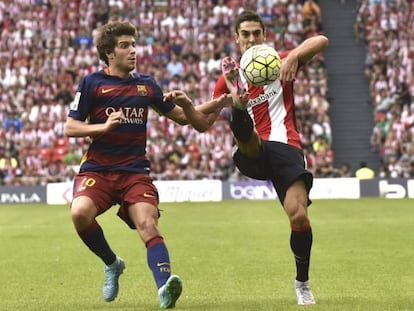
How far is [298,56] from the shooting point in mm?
8820

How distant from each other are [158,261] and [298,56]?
2.24 meters

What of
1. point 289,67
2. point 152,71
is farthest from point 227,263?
point 152,71

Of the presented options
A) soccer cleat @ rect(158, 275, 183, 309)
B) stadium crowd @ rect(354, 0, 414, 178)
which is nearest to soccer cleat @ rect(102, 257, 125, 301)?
soccer cleat @ rect(158, 275, 183, 309)

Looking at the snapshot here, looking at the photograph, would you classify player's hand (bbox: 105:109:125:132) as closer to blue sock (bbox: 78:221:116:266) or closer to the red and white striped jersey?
blue sock (bbox: 78:221:116:266)

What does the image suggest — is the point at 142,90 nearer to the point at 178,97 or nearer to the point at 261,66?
the point at 178,97

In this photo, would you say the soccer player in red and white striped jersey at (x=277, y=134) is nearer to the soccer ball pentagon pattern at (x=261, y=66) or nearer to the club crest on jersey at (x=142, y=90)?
the soccer ball pentagon pattern at (x=261, y=66)

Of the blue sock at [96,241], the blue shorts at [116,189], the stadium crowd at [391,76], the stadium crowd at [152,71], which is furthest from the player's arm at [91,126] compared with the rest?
the stadium crowd at [391,76]

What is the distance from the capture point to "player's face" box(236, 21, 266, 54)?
9.08 m

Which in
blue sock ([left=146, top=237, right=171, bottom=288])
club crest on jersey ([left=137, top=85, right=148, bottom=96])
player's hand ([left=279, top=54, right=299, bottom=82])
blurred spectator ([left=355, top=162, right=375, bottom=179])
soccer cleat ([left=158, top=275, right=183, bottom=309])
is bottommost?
blurred spectator ([left=355, top=162, right=375, bottom=179])

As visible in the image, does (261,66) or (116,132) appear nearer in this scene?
(261,66)

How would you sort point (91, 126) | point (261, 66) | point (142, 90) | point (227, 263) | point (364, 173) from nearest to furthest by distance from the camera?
point (261, 66) → point (91, 126) → point (142, 90) → point (227, 263) → point (364, 173)

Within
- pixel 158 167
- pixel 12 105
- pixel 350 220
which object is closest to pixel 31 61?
pixel 12 105

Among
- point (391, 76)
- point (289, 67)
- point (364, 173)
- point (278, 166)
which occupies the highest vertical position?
point (289, 67)

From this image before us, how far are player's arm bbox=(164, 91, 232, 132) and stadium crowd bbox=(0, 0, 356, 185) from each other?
71.8ft
